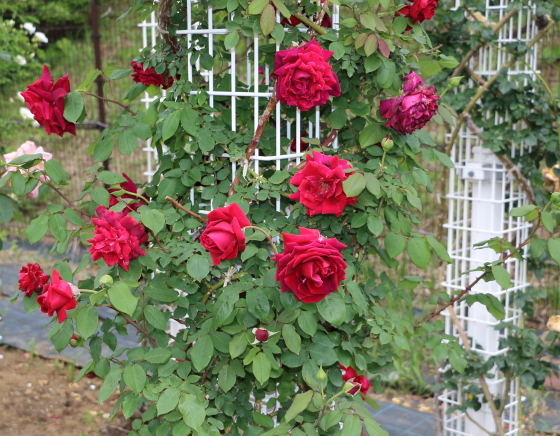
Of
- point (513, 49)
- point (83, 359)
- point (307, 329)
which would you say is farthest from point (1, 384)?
point (513, 49)

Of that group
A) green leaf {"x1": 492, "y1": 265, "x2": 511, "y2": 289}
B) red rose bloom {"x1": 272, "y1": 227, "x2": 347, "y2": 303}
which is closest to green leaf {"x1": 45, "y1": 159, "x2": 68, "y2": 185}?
red rose bloom {"x1": 272, "y1": 227, "x2": 347, "y2": 303}

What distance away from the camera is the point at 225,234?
106cm

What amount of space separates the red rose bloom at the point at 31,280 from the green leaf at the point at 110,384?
233 millimetres

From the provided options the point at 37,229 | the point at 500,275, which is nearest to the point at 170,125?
the point at 37,229

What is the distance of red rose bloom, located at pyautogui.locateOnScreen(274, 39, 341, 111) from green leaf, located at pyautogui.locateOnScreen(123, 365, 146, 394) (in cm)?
55

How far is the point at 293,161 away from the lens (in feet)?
4.56

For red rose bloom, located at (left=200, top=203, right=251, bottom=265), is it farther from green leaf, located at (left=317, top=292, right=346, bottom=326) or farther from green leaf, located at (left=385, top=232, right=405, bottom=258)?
green leaf, located at (left=385, top=232, right=405, bottom=258)

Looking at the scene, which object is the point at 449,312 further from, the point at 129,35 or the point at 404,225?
the point at 129,35

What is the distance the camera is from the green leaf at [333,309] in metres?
1.04

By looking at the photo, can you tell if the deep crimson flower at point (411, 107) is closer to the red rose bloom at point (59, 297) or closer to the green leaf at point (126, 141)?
the green leaf at point (126, 141)

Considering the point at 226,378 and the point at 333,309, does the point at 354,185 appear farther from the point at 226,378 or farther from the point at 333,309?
the point at 226,378

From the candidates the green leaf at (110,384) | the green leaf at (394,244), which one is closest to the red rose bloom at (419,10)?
the green leaf at (394,244)

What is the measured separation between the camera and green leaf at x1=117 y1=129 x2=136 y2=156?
48.6 inches

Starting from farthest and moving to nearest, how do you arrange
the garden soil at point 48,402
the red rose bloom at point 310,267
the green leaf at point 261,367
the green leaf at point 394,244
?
the garden soil at point 48,402 → the green leaf at point 394,244 → the green leaf at point 261,367 → the red rose bloom at point 310,267
